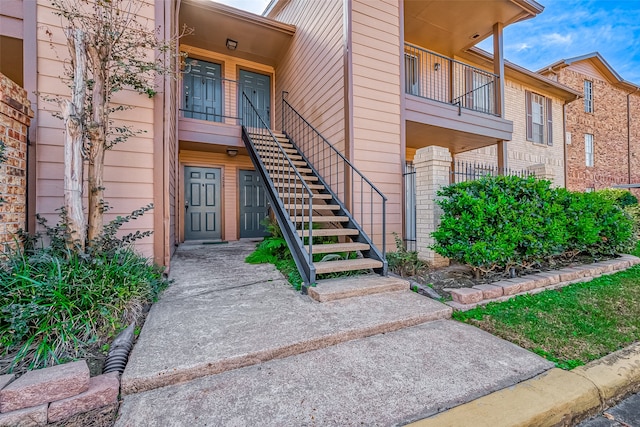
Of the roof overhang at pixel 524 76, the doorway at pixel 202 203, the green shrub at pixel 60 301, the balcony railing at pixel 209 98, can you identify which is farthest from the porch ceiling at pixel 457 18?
the green shrub at pixel 60 301

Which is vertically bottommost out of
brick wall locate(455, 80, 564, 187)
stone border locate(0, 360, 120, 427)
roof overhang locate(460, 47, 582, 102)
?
stone border locate(0, 360, 120, 427)

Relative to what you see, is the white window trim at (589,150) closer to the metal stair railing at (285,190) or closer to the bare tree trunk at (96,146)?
the metal stair railing at (285,190)

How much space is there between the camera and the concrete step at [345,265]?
330 centimetres

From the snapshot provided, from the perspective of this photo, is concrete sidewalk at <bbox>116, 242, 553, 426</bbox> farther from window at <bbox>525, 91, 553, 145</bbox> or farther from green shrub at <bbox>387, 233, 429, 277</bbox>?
window at <bbox>525, 91, 553, 145</bbox>

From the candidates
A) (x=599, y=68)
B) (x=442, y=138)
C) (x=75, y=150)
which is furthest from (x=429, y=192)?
(x=599, y=68)

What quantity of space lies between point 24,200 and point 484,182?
522cm

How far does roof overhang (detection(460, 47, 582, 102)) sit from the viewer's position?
25.7ft

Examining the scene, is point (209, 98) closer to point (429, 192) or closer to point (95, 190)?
point (95, 190)

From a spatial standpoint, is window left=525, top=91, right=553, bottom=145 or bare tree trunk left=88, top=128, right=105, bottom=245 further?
window left=525, top=91, right=553, bottom=145

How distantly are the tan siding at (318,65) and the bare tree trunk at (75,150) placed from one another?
3.34 m

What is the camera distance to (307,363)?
1920 mm

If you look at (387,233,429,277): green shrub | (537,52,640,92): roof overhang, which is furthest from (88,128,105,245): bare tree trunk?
(537,52,640,92): roof overhang

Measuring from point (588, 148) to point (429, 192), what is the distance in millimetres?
12597

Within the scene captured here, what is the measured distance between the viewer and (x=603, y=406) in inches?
66.3
